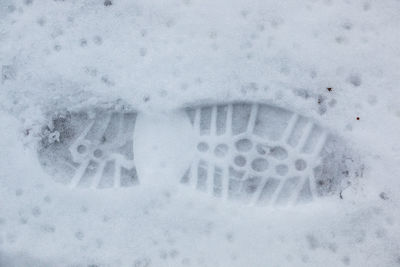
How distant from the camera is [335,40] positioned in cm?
96

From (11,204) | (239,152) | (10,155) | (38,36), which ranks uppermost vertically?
(38,36)

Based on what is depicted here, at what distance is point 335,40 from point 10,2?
715 millimetres

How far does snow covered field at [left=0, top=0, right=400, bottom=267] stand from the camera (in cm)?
95

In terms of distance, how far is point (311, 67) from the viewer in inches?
38.0

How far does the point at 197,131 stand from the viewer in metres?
0.98

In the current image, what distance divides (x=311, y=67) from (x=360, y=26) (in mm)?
133

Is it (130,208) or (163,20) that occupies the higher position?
(163,20)

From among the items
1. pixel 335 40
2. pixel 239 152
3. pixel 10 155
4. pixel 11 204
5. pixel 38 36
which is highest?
pixel 335 40

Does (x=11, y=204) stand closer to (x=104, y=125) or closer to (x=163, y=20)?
(x=104, y=125)

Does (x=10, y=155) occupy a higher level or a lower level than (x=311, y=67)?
lower

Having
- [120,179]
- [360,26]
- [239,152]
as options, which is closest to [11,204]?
[120,179]

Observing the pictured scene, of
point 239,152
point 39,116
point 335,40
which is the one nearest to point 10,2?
point 39,116

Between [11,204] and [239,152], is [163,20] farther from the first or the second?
[11,204]

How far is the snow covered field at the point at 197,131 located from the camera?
955mm
